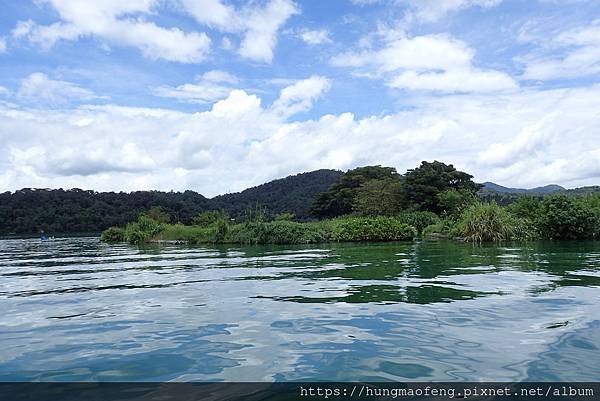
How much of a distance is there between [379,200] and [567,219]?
23.4 metres

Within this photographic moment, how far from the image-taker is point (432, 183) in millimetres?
52250

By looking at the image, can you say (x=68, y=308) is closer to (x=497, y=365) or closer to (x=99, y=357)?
(x=99, y=357)

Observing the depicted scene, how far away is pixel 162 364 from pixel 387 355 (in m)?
2.16

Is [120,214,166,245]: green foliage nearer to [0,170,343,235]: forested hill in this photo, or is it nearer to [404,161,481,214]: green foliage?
[404,161,481,214]: green foliage

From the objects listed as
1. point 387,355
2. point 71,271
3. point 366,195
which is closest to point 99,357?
point 387,355

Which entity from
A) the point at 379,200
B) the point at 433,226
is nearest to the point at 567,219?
the point at 433,226

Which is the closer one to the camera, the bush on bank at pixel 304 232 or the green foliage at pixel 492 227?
the green foliage at pixel 492 227

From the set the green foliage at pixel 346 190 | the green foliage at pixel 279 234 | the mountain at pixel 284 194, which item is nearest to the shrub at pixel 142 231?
the green foliage at pixel 279 234

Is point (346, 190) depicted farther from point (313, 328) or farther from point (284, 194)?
point (313, 328)

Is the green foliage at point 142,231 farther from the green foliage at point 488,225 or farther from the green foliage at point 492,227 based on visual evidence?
the green foliage at point 488,225

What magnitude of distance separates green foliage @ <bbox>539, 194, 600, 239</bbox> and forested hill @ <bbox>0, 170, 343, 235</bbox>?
4507 centimetres

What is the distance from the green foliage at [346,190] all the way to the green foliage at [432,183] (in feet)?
25.4

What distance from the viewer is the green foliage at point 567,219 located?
24906mm

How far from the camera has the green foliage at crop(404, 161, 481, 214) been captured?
50.8 meters
